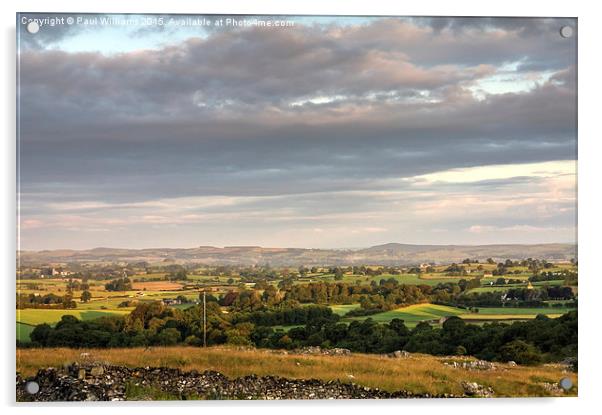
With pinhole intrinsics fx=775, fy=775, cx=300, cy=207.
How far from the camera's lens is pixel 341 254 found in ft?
26.4

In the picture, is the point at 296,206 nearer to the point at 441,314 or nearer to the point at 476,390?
the point at 441,314

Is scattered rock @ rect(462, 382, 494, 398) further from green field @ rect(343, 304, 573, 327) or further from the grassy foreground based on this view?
green field @ rect(343, 304, 573, 327)

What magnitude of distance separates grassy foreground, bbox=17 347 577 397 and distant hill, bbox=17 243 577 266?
3.04 feet

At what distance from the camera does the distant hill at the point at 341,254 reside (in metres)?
7.93

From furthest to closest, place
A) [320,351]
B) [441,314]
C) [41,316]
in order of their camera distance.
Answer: [441,314]
[320,351]
[41,316]

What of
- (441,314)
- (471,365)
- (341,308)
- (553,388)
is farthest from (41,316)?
(553,388)

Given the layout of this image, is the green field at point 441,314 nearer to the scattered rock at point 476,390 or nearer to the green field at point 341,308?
the green field at point 341,308

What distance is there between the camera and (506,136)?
809 centimetres

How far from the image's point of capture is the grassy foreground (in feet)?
25.7

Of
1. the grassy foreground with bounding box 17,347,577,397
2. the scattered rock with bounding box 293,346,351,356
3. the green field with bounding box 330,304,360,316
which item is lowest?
the grassy foreground with bounding box 17,347,577,397

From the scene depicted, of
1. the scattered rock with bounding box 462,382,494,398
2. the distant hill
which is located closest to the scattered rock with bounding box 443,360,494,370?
the scattered rock with bounding box 462,382,494,398

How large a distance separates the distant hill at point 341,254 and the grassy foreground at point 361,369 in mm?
927

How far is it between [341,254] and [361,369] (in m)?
1.19

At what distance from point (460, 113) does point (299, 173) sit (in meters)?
1.79
